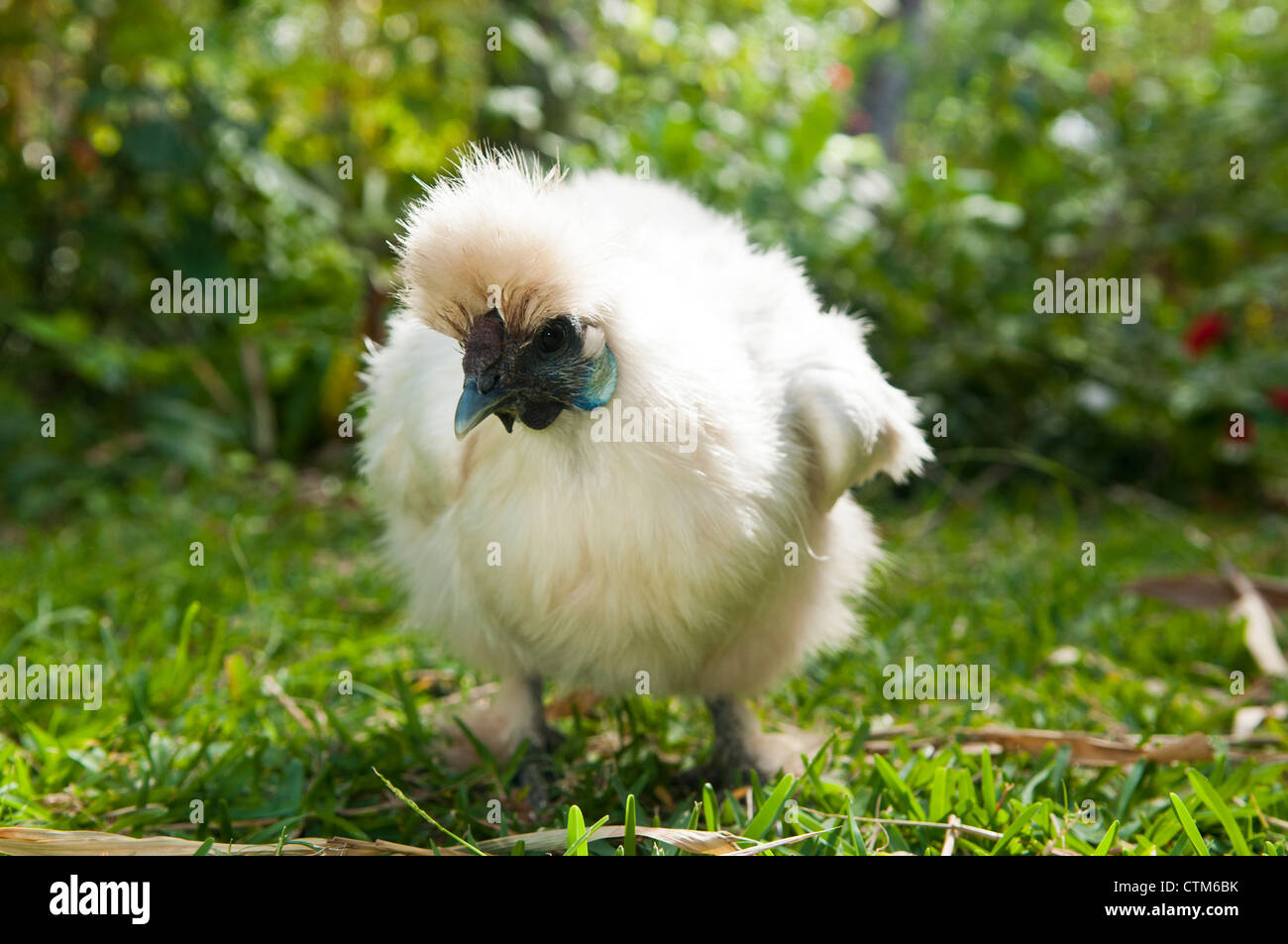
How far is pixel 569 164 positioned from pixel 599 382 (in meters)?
3.07

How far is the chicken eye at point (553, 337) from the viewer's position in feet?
6.27

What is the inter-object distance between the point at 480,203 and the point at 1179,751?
6.30 ft

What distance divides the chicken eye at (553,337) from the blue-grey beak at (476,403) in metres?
0.11

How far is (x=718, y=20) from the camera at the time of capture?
6625mm

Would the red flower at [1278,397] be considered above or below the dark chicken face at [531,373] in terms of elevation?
above

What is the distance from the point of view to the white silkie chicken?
6.27ft

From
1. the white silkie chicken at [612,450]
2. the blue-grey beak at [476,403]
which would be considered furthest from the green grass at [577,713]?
the blue-grey beak at [476,403]

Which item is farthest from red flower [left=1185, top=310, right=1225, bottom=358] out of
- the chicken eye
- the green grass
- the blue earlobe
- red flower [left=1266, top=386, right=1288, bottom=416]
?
the chicken eye

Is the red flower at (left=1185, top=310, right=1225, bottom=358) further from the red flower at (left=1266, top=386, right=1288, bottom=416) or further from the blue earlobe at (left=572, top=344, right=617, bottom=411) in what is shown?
the blue earlobe at (left=572, top=344, right=617, bottom=411)

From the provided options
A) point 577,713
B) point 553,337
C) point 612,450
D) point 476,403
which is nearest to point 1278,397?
point 577,713

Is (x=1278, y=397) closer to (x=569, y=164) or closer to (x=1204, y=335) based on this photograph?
(x=1204, y=335)

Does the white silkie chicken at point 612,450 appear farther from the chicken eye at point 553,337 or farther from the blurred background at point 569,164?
the blurred background at point 569,164
